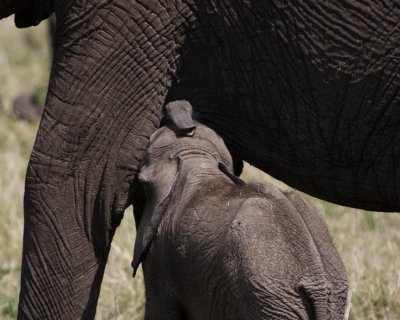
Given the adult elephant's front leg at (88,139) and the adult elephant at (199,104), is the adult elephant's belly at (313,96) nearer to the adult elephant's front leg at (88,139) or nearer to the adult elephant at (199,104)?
the adult elephant at (199,104)

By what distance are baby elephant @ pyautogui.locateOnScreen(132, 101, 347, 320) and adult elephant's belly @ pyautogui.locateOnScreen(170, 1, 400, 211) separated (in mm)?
94

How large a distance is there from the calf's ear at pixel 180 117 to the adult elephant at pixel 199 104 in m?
0.04

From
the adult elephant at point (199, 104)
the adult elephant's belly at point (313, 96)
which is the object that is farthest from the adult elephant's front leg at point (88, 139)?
the adult elephant's belly at point (313, 96)

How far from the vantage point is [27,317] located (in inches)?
118

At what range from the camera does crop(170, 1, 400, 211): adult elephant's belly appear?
8.79 feet

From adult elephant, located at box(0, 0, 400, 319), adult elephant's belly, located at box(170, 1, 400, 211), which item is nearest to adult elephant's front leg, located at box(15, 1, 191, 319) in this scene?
adult elephant, located at box(0, 0, 400, 319)

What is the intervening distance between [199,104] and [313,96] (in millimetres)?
298

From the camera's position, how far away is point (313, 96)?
2.76 metres

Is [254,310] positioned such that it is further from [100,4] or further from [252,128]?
[100,4]

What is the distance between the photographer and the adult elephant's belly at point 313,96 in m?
2.68

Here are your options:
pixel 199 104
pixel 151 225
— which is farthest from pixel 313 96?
pixel 151 225

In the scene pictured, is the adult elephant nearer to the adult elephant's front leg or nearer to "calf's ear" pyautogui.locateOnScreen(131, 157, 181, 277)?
the adult elephant's front leg

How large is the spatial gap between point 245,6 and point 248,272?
28.0 inches

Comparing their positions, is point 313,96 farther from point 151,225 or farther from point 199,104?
point 151,225
